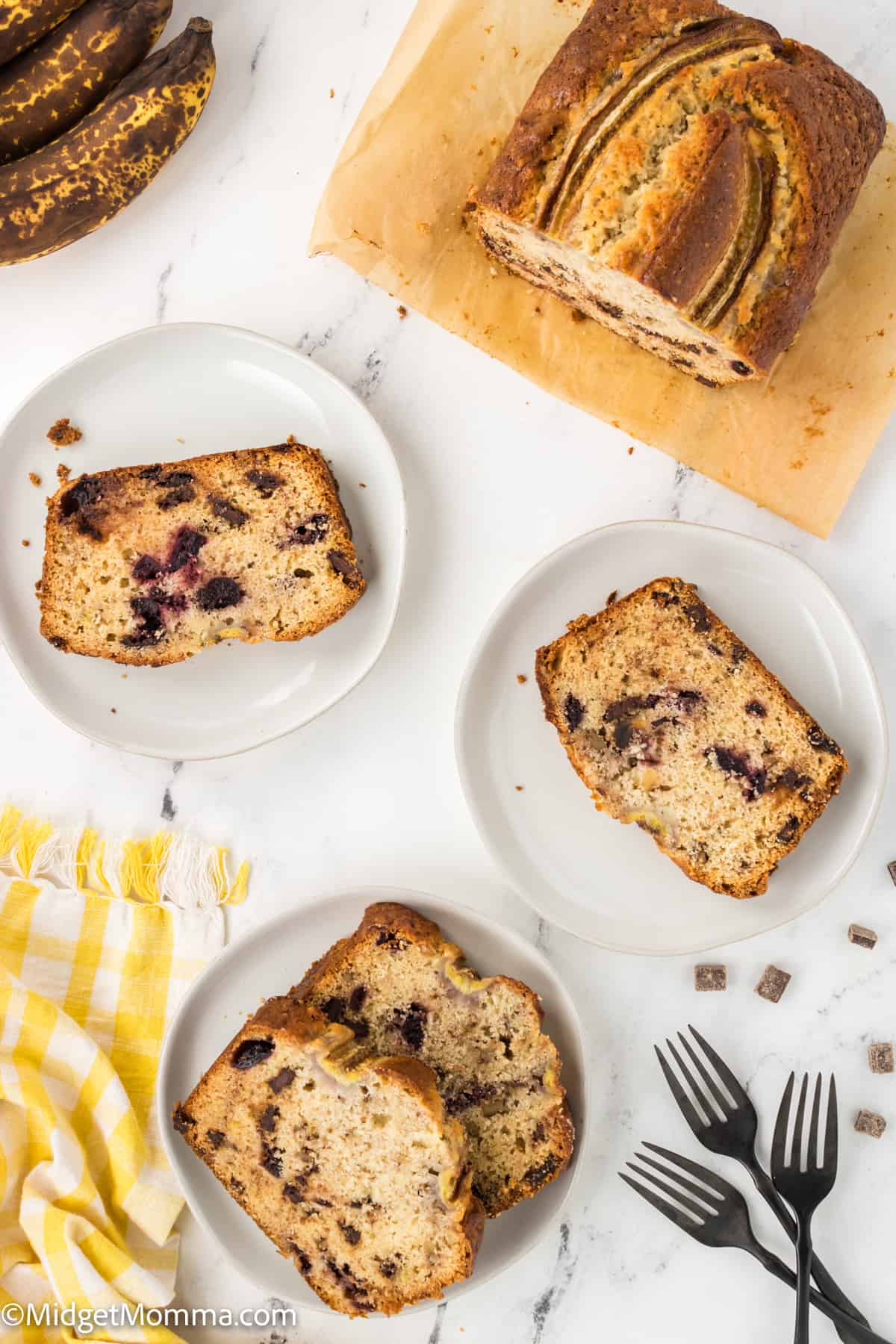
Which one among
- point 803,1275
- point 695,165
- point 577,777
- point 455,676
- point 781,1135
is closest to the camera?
point 695,165

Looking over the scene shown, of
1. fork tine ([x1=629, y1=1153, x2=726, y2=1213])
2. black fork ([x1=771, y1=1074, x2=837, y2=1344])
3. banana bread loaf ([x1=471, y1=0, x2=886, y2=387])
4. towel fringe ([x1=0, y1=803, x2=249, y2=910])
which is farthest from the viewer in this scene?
towel fringe ([x1=0, y1=803, x2=249, y2=910])

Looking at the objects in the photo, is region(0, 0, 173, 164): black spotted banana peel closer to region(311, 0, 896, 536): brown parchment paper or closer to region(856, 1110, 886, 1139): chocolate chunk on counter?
region(311, 0, 896, 536): brown parchment paper

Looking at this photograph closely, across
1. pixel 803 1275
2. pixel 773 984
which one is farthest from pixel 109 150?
pixel 803 1275

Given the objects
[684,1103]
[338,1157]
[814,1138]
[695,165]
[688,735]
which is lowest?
[338,1157]

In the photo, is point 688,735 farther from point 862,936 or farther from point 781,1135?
point 781,1135

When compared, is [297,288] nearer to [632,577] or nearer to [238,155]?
[238,155]

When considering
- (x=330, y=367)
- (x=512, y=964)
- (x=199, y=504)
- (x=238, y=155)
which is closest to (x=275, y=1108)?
(x=512, y=964)

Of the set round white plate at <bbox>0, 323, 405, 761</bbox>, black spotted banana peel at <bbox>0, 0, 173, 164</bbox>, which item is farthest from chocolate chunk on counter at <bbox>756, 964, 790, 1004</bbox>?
black spotted banana peel at <bbox>0, 0, 173, 164</bbox>
